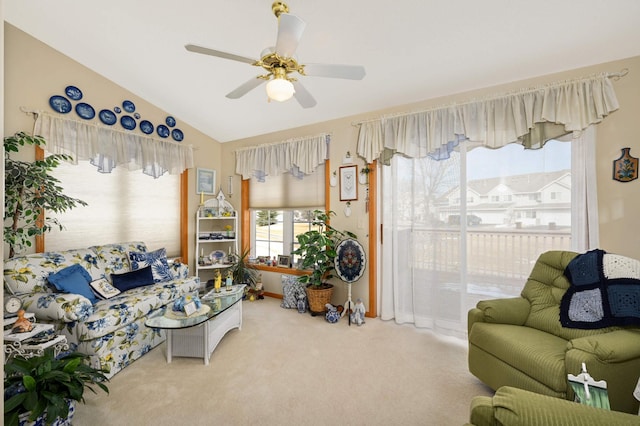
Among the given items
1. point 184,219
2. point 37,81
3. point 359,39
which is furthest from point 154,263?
point 359,39

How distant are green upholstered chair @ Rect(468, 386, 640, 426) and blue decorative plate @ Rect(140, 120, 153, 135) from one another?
451 cm

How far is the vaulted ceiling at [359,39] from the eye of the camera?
2.09 metres

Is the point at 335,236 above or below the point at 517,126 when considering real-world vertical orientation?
below

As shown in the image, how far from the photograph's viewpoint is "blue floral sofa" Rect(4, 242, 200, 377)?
222 centimetres

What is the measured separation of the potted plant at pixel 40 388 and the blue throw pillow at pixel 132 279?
151cm

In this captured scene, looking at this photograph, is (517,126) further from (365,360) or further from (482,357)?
(365,360)

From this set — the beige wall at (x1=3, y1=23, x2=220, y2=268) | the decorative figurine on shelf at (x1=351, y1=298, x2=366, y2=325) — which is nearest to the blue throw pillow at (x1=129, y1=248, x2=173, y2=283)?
the beige wall at (x1=3, y1=23, x2=220, y2=268)

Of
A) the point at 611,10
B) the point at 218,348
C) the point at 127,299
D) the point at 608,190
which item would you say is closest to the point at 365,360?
the point at 218,348

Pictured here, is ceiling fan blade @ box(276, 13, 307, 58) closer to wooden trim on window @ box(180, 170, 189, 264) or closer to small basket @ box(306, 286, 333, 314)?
small basket @ box(306, 286, 333, 314)

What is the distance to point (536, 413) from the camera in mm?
838

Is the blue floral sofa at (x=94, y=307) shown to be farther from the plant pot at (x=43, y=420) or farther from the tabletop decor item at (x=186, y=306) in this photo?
the tabletop decor item at (x=186, y=306)

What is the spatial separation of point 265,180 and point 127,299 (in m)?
2.51

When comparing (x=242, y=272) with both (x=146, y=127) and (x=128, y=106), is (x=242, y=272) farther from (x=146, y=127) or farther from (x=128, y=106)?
(x=128, y=106)

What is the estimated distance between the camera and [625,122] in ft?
7.84
